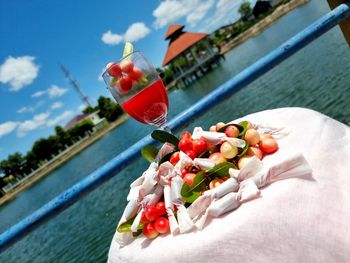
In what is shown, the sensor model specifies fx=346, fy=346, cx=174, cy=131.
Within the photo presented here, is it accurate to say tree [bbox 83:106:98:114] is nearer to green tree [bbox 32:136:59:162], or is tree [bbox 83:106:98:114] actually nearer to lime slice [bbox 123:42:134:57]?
green tree [bbox 32:136:59:162]

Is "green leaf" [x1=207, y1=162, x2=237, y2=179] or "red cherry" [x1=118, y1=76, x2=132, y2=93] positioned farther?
"red cherry" [x1=118, y1=76, x2=132, y2=93]

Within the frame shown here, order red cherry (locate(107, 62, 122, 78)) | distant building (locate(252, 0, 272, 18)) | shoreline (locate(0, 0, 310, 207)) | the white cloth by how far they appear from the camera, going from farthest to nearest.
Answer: distant building (locate(252, 0, 272, 18)) < shoreline (locate(0, 0, 310, 207)) < red cherry (locate(107, 62, 122, 78)) < the white cloth

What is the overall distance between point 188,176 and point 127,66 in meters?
0.44

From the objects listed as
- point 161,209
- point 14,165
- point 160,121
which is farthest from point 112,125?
point 161,209

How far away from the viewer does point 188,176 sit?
97 centimetres

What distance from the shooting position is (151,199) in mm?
993

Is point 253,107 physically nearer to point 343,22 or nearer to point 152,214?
point 343,22

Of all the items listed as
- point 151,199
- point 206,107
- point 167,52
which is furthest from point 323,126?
point 167,52

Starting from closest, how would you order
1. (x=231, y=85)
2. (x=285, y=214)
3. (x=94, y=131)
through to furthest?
(x=285, y=214), (x=231, y=85), (x=94, y=131)

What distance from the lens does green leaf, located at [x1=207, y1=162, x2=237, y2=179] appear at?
901 mm

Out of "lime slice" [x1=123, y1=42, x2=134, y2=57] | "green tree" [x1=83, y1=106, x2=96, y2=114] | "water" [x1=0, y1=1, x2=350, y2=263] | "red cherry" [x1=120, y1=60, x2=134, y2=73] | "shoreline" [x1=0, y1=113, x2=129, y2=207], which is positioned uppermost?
"green tree" [x1=83, y1=106, x2=96, y2=114]

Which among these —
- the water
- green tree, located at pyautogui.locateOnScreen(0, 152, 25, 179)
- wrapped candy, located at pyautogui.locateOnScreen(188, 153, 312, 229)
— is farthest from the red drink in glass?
green tree, located at pyautogui.locateOnScreen(0, 152, 25, 179)

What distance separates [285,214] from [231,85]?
3.11 ft

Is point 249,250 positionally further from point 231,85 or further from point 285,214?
point 231,85
